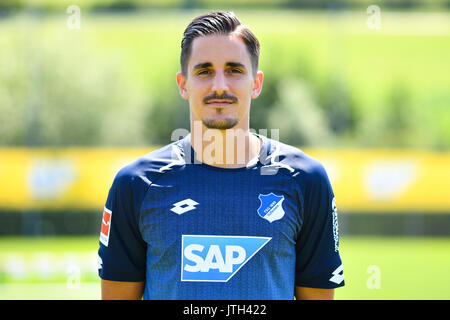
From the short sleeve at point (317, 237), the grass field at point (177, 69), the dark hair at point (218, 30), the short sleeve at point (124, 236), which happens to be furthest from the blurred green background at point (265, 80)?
the dark hair at point (218, 30)

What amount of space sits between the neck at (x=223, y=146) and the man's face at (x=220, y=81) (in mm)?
42

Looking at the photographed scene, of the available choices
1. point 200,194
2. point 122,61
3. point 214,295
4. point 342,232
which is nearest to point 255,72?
point 200,194

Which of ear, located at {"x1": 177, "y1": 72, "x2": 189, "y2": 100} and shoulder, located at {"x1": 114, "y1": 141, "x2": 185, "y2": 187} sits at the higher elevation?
ear, located at {"x1": 177, "y1": 72, "x2": 189, "y2": 100}

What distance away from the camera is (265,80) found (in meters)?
12.5

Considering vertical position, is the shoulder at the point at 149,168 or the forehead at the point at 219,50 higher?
the forehead at the point at 219,50

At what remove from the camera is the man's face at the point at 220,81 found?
1962 mm

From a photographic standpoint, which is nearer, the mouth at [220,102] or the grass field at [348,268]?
the mouth at [220,102]

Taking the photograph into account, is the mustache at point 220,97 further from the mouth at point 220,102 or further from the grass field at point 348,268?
the grass field at point 348,268

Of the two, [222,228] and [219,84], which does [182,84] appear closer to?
[219,84]

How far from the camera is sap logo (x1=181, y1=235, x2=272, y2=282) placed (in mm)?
1967

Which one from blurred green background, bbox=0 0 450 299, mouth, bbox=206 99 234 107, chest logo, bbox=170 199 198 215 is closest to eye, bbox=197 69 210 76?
mouth, bbox=206 99 234 107

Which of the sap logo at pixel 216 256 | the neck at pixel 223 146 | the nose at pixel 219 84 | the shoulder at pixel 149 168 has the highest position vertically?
the nose at pixel 219 84

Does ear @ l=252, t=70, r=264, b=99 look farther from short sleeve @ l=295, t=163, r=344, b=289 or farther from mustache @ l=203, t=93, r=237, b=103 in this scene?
short sleeve @ l=295, t=163, r=344, b=289
